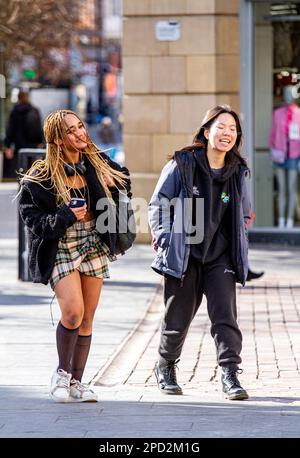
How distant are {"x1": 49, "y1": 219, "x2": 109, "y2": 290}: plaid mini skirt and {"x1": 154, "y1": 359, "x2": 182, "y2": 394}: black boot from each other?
743mm

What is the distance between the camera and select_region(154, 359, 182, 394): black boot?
7711 millimetres

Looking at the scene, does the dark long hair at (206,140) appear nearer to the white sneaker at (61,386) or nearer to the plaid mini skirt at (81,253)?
the plaid mini skirt at (81,253)

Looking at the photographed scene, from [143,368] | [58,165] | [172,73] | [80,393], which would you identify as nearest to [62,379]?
[80,393]

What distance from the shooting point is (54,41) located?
36188 mm

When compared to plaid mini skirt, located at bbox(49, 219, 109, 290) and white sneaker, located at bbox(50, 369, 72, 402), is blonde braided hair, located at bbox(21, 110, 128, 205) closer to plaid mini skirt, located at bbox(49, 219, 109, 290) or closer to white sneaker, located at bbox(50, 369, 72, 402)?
plaid mini skirt, located at bbox(49, 219, 109, 290)

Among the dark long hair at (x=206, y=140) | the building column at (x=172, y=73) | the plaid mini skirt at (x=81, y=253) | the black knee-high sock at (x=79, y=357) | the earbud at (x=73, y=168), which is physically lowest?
the black knee-high sock at (x=79, y=357)

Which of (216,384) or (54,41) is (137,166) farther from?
(54,41)

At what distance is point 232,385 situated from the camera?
7.53 metres

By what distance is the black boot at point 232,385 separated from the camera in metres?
7.48

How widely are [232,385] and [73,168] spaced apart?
1580 mm

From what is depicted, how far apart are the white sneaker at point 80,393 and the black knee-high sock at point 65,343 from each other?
12 centimetres

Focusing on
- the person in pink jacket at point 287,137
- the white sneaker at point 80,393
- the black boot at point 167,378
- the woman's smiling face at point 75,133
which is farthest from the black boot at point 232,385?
the person in pink jacket at point 287,137

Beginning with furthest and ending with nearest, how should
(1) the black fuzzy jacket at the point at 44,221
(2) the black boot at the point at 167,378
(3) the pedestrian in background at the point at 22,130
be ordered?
1. (3) the pedestrian in background at the point at 22,130
2. (2) the black boot at the point at 167,378
3. (1) the black fuzzy jacket at the point at 44,221

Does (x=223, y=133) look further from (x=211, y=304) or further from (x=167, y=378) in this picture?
(x=167, y=378)
